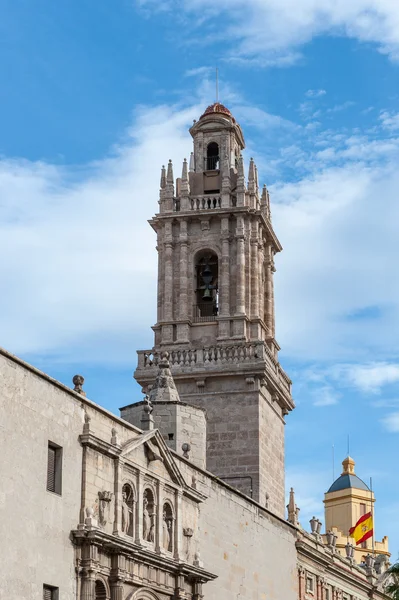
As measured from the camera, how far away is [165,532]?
112 feet

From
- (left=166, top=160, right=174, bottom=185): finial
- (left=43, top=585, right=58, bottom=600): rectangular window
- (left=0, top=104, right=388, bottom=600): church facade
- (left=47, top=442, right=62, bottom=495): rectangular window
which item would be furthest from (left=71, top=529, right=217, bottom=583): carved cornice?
(left=166, top=160, right=174, bottom=185): finial

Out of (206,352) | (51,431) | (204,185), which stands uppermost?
(204,185)

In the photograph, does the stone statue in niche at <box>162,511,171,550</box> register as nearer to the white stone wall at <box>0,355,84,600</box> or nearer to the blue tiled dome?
the white stone wall at <box>0,355,84,600</box>

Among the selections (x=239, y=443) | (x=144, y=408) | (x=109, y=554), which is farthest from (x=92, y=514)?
(x=239, y=443)

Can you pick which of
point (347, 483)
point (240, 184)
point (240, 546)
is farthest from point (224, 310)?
point (347, 483)

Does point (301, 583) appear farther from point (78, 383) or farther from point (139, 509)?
point (78, 383)

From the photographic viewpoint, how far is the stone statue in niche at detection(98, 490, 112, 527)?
→ 101 feet

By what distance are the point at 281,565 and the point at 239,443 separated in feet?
22.9

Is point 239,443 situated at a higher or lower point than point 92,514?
higher

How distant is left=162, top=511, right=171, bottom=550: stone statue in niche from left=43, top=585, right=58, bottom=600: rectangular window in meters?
5.69

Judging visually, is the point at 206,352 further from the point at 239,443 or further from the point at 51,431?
Answer: the point at 51,431

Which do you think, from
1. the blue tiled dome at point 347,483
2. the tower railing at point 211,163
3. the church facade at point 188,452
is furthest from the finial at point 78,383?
the blue tiled dome at point 347,483

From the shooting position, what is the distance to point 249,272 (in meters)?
54.8

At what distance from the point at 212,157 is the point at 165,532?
91.0ft
